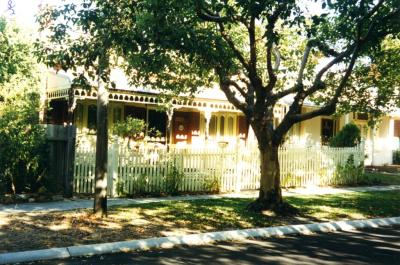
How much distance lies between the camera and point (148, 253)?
24.9 feet

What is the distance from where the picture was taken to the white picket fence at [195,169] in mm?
13250

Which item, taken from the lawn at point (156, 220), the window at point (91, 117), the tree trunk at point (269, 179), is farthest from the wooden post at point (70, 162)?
the window at point (91, 117)

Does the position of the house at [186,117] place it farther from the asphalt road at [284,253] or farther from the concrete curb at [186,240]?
the asphalt road at [284,253]

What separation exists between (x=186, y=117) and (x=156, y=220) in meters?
14.7

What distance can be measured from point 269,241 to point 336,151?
10.6 metres

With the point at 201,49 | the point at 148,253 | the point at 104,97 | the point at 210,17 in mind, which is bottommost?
the point at 148,253

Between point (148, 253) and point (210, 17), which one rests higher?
point (210, 17)

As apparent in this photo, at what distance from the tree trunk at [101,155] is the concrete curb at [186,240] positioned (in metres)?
1.99

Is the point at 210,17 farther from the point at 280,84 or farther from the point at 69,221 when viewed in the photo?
the point at 280,84

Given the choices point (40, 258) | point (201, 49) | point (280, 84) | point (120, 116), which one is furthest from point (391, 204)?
point (120, 116)

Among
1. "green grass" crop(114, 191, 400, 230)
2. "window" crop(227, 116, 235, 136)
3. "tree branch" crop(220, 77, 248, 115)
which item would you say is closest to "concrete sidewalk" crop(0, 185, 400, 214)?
A: "green grass" crop(114, 191, 400, 230)

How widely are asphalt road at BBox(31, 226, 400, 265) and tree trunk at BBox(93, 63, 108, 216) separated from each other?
8.06 feet

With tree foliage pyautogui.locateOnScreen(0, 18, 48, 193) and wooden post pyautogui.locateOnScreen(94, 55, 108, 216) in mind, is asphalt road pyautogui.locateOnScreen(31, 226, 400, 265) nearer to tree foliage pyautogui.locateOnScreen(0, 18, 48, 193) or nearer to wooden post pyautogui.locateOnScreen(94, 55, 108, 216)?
wooden post pyautogui.locateOnScreen(94, 55, 108, 216)

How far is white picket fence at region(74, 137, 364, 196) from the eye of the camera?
1325cm
